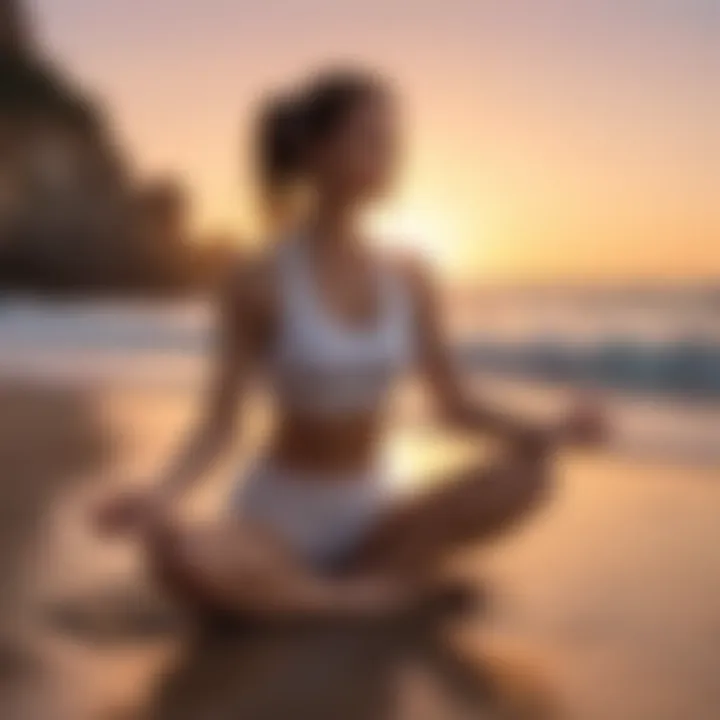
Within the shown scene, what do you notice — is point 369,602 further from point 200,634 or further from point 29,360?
point 29,360

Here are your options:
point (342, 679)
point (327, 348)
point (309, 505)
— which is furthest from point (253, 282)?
point (342, 679)

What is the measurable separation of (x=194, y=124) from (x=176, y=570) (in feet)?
7.84

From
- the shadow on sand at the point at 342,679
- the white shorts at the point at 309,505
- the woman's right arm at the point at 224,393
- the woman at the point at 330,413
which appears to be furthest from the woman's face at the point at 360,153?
the shadow on sand at the point at 342,679

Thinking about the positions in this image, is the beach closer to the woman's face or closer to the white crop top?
the white crop top

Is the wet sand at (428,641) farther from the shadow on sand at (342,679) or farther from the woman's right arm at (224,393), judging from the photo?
the woman's right arm at (224,393)

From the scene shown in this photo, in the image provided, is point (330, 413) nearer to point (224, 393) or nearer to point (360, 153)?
point (224, 393)

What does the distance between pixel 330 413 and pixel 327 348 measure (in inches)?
2.3

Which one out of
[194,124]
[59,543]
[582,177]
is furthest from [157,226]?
[59,543]

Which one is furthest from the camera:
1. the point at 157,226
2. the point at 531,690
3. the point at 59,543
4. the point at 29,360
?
the point at 157,226

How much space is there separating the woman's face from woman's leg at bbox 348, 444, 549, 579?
25 centimetres

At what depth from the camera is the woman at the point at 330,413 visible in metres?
1.03

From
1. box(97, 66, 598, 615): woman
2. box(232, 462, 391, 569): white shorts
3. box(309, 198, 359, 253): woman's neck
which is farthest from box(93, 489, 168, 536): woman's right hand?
box(309, 198, 359, 253): woman's neck

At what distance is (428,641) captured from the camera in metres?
1.07

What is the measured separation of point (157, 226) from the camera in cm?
354
